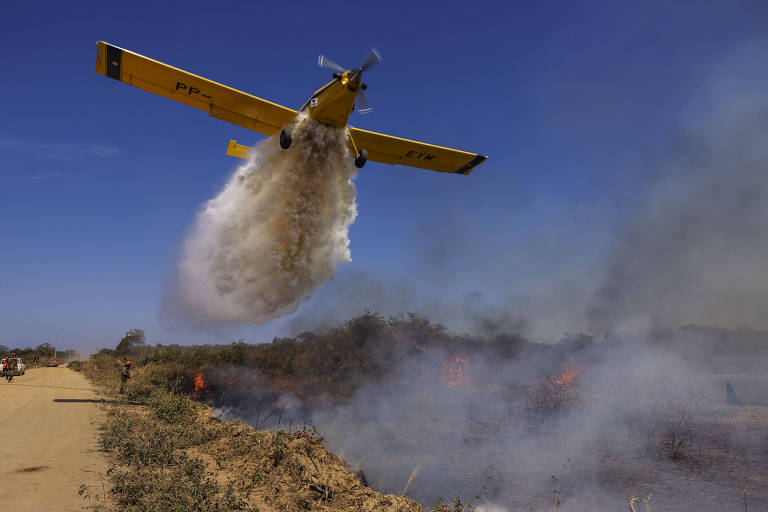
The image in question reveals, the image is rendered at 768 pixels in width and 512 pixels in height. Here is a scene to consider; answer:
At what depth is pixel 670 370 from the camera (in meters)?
19.6

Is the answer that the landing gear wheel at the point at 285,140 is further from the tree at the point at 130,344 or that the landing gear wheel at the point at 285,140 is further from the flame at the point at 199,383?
the tree at the point at 130,344

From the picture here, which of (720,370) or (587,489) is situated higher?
(720,370)

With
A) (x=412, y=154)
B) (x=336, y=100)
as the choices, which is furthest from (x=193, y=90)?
(x=412, y=154)

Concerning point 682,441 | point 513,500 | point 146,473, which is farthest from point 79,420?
point 682,441

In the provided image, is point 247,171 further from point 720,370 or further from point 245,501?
point 720,370

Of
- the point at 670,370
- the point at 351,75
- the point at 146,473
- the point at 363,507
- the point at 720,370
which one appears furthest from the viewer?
the point at 720,370

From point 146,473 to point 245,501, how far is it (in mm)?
2332

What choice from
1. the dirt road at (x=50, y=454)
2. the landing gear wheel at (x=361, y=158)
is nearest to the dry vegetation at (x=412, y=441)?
the dirt road at (x=50, y=454)

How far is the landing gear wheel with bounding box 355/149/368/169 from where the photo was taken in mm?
13375

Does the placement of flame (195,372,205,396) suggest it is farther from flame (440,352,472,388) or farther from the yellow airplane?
flame (440,352,472,388)

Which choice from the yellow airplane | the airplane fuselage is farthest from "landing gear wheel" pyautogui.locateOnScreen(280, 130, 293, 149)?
the airplane fuselage

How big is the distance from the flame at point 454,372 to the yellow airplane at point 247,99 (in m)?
14.0

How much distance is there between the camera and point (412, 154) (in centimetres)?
1584

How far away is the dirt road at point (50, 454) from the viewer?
21.3 feet
